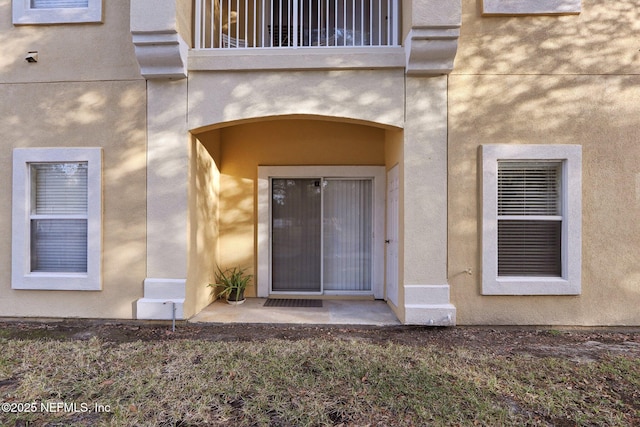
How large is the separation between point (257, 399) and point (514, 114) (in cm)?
482

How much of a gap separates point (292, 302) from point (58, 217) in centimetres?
384

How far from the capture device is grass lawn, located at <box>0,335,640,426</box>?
9.53 feet

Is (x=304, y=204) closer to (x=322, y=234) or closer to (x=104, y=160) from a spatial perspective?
(x=322, y=234)

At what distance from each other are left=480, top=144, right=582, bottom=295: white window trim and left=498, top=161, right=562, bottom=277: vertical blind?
0.12 m

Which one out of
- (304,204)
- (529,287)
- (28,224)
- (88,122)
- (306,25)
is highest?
(306,25)

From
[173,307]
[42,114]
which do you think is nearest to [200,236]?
[173,307]

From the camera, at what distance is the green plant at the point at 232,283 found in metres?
6.18

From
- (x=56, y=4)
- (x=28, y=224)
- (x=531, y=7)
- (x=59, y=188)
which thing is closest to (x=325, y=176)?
(x=531, y=7)

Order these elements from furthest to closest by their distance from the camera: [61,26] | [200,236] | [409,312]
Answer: [200,236], [61,26], [409,312]

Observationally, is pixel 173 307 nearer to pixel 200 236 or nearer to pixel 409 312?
pixel 200 236

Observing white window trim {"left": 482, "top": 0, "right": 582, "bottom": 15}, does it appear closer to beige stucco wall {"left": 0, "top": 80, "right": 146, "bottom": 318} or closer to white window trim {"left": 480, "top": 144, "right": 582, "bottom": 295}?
white window trim {"left": 480, "top": 144, "right": 582, "bottom": 295}

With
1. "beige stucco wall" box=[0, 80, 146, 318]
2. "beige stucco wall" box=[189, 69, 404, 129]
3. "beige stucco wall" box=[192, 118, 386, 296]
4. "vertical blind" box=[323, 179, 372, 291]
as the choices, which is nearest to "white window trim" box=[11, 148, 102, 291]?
"beige stucco wall" box=[0, 80, 146, 318]

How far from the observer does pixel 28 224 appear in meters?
5.27

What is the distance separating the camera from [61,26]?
526 centimetres
